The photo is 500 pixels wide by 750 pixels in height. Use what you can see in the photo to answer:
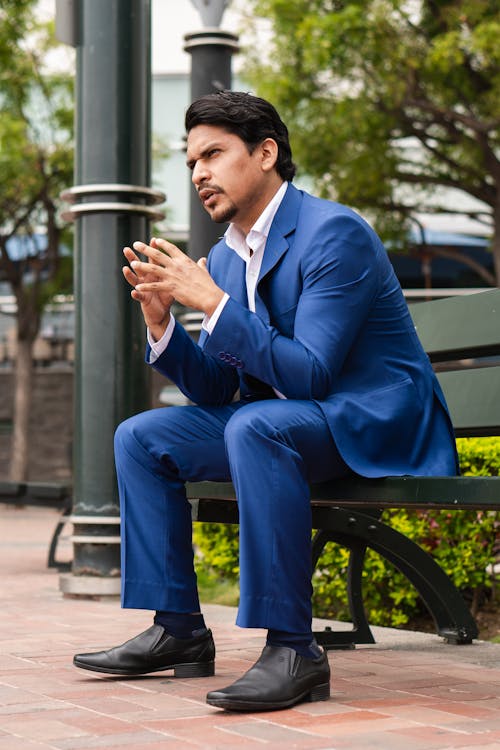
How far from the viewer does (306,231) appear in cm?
341

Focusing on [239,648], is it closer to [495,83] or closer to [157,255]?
[157,255]

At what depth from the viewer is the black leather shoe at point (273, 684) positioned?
308 centimetres

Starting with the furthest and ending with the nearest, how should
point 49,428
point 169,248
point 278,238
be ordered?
1. point 49,428
2. point 278,238
3. point 169,248

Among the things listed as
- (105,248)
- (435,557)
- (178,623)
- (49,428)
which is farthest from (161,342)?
(49,428)

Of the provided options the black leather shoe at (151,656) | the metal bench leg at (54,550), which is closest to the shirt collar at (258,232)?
the black leather shoe at (151,656)

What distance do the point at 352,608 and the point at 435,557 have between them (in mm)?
862

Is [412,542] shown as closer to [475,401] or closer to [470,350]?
[475,401]

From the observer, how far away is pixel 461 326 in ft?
14.6

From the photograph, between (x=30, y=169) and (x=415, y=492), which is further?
(x=30, y=169)

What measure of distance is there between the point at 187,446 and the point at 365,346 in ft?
1.83

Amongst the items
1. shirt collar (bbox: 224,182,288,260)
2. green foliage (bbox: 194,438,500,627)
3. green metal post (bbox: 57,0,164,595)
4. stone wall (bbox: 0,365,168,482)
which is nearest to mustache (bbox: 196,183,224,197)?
shirt collar (bbox: 224,182,288,260)

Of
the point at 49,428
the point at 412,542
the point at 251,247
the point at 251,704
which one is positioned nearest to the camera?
the point at 251,704

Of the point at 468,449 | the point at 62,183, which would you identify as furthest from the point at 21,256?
the point at 468,449

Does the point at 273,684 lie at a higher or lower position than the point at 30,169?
lower
